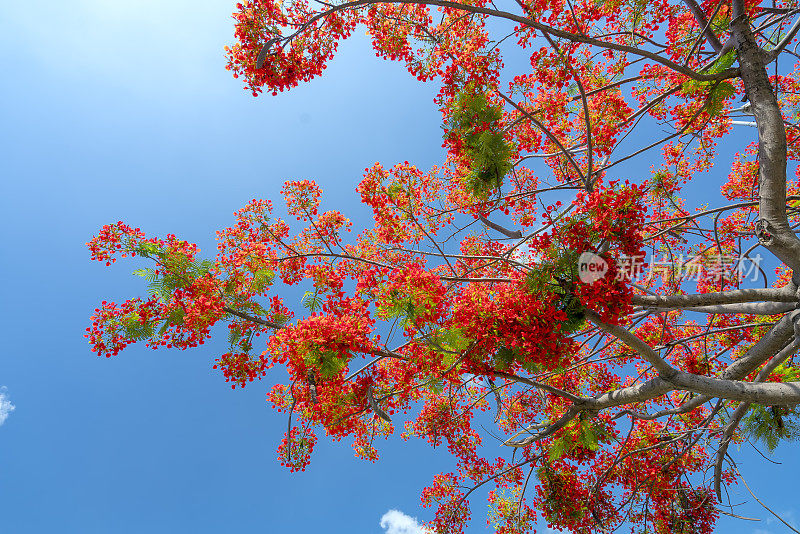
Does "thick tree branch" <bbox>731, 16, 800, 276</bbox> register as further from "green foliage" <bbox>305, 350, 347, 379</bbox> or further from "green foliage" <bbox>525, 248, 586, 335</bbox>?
"green foliage" <bbox>305, 350, 347, 379</bbox>

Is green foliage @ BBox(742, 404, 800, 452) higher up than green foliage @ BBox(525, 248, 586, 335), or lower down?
lower down

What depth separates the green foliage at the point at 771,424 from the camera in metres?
5.48

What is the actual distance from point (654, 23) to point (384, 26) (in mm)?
3933

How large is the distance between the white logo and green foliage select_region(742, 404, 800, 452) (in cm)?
427

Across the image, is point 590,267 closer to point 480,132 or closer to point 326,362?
point 480,132

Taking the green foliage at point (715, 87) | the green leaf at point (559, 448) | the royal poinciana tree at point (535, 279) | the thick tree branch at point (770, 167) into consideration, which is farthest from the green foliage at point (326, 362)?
the green foliage at point (715, 87)

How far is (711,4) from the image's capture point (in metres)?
5.07

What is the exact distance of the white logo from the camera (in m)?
3.42

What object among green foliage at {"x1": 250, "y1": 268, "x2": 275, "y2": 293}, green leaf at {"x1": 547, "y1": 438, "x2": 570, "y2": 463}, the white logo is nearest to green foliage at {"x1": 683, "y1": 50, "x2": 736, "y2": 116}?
the white logo

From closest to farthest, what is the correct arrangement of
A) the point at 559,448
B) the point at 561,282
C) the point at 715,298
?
the point at 561,282 < the point at 715,298 < the point at 559,448

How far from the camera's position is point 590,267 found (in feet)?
11.4

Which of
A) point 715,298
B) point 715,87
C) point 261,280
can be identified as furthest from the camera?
point 261,280

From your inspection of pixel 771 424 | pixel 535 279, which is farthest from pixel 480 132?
pixel 771 424

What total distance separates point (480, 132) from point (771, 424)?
5.83 m
